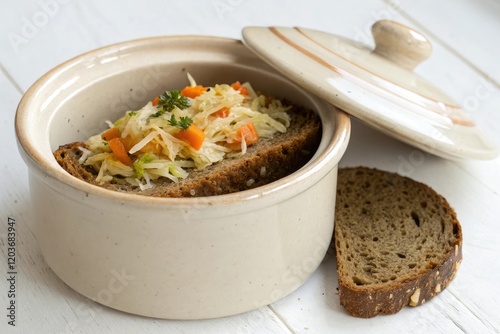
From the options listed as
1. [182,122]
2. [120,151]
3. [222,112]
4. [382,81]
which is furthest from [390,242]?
[120,151]

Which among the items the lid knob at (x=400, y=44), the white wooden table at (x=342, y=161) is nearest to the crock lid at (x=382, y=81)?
the lid knob at (x=400, y=44)

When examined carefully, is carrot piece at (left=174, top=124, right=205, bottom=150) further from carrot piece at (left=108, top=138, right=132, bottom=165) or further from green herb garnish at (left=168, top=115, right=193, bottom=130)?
carrot piece at (left=108, top=138, right=132, bottom=165)

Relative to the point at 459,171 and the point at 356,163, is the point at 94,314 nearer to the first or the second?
the point at 356,163

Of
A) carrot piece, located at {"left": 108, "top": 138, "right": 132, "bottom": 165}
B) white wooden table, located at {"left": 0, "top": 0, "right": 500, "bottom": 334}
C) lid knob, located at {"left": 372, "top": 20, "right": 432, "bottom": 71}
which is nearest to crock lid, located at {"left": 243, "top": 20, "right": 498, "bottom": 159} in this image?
lid knob, located at {"left": 372, "top": 20, "right": 432, "bottom": 71}

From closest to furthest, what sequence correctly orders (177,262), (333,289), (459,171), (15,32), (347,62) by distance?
(177,262) → (333,289) → (347,62) → (459,171) → (15,32)

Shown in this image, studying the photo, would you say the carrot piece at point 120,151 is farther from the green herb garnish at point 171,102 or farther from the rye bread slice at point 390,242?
the rye bread slice at point 390,242

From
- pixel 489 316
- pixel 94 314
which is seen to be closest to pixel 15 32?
pixel 94 314
